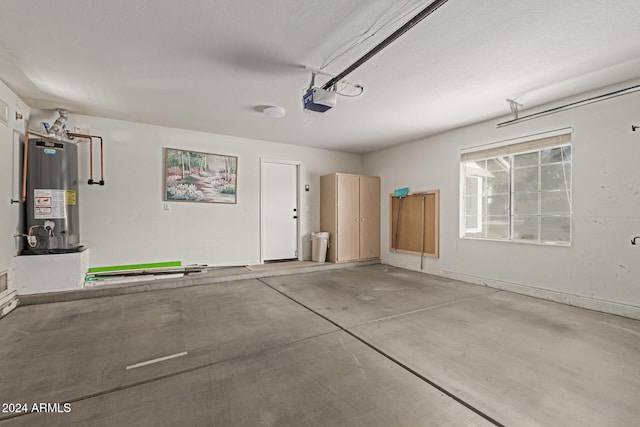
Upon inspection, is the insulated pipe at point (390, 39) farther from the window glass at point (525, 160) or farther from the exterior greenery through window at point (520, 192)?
the window glass at point (525, 160)

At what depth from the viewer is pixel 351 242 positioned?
240 inches

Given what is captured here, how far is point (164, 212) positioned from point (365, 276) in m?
3.76

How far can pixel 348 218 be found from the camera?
19.9ft

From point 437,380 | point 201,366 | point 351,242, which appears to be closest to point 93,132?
point 201,366

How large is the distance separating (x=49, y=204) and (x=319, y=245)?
433 centimetres

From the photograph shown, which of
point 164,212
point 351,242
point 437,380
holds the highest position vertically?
point 164,212

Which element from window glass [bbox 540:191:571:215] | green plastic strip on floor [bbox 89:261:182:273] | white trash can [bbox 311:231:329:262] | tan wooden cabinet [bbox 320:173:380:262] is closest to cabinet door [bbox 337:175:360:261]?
tan wooden cabinet [bbox 320:173:380:262]

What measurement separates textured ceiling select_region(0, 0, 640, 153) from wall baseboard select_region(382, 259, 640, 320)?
8.36 feet

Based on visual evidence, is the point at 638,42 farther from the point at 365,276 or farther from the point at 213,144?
the point at 213,144

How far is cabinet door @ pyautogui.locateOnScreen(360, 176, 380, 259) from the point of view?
628 cm

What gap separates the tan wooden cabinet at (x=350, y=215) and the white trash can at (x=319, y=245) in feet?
0.46

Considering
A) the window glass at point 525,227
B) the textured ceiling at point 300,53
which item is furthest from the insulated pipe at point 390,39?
the window glass at point 525,227

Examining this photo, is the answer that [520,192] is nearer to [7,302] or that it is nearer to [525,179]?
[525,179]

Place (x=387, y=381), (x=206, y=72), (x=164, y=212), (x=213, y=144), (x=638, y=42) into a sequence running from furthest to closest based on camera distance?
1. (x=213, y=144)
2. (x=164, y=212)
3. (x=206, y=72)
4. (x=638, y=42)
5. (x=387, y=381)
